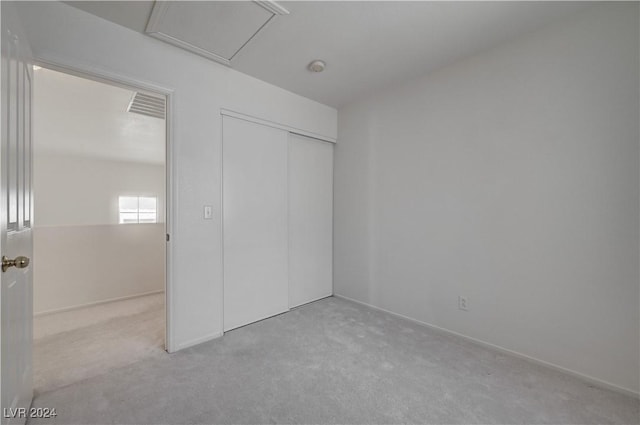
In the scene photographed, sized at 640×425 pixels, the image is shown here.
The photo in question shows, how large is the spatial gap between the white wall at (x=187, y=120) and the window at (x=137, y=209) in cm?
443

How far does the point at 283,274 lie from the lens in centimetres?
304

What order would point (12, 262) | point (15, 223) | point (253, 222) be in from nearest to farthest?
point (12, 262) < point (15, 223) < point (253, 222)

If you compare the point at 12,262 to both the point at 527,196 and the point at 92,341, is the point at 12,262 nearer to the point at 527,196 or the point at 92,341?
the point at 92,341

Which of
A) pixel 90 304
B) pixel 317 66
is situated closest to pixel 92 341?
pixel 90 304

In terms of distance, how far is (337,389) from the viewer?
1.73 m

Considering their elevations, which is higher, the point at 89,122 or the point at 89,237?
the point at 89,122

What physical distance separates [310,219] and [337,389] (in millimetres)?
1964

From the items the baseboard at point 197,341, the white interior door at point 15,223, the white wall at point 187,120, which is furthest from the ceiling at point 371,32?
the baseboard at point 197,341

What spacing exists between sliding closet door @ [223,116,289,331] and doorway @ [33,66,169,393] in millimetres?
595

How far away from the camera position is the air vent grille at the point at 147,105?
2693 mm

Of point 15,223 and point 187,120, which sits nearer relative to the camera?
point 15,223

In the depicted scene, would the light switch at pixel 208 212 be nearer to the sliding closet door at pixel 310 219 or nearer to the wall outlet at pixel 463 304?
the sliding closet door at pixel 310 219

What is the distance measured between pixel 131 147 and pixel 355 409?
498 centimetres

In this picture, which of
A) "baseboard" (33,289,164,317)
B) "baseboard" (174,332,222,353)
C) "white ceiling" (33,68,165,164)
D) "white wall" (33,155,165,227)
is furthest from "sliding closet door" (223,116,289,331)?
"white wall" (33,155,165,227)
